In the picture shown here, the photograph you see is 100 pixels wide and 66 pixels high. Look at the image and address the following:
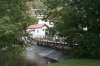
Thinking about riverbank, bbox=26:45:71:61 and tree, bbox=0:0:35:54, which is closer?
tree, bbox=0:0:35:54

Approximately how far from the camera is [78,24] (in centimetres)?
2067

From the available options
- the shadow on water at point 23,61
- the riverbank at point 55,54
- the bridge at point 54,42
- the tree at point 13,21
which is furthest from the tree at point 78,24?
the bridge at point 54,42

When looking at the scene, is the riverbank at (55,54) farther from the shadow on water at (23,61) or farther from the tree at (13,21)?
the tree at (13,21)

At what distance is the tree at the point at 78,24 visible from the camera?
17781mm

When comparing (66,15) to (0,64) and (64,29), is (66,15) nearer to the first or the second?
(64,29)

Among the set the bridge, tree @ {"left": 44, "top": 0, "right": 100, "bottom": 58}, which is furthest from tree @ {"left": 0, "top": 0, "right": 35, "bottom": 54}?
the bridge

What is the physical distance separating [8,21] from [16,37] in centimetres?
180

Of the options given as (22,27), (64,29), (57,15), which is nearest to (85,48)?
(64,29)

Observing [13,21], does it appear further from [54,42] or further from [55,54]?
[54,42]

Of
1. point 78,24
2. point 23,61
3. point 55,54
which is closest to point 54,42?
point 55,54

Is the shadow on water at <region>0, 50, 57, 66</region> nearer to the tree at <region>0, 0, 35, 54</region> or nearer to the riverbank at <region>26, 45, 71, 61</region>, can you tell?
the riverbank at <region>26, 45, 71, 61</region>

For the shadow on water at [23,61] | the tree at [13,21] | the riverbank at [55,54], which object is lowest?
the shadow on water at [23,61]

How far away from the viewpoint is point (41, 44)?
40.3 meters

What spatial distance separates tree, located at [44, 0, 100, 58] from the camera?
1778 cm
